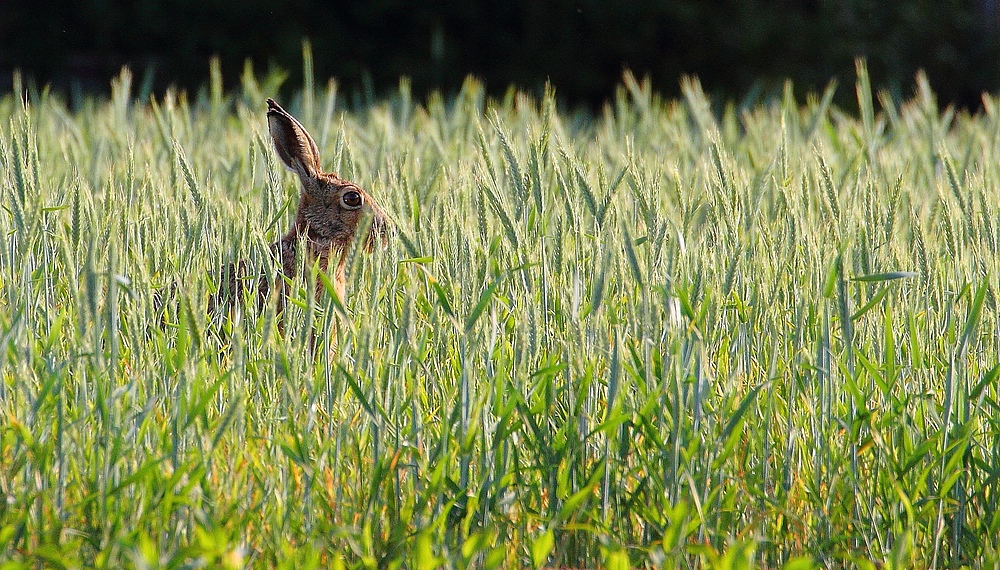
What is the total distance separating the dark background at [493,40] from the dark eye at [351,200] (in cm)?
453

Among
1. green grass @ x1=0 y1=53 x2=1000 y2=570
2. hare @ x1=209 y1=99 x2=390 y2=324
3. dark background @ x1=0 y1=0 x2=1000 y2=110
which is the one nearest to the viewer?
green grass @ x1=0 y1=53 x2=1000 y2=570

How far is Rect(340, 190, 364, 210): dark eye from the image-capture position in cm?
263

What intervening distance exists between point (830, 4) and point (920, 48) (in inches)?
28.5

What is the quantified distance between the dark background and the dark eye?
14.9 feet

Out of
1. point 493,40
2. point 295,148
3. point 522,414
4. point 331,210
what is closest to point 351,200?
point 331,210

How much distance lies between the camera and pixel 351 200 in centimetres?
264

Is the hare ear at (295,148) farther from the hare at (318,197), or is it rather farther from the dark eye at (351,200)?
the dark eye at (351,200)

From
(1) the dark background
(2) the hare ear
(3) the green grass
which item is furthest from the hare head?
(1) the dark background

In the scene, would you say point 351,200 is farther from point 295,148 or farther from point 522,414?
point 522,414

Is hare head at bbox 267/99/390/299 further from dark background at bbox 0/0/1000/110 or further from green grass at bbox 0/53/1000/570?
dark background at bbox 0/0/1000/110

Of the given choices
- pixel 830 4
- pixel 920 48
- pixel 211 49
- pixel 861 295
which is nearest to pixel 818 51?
pixel 830 4

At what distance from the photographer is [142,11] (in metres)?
7.18

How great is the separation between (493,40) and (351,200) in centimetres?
494

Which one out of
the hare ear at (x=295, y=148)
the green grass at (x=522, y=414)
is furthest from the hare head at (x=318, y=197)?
the green grass at (x=522, y=414)
